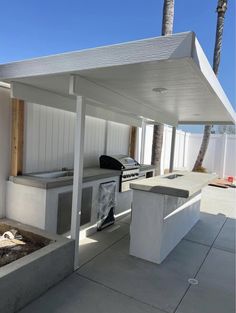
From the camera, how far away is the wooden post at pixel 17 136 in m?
3.54

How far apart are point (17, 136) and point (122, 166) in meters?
2.14

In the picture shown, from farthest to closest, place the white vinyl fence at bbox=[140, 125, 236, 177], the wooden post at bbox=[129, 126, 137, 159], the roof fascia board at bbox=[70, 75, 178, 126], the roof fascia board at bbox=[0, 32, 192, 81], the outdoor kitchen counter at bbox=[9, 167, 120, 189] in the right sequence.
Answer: the white vinyl fence at bbox=[140, 125, 236, 177]
the wooden post at bbox=[129, 126, 137, 159]
the outdoor kitchen counter at bbox=[9, 167, 120, 189]
the roof fascia board at bbox=[70, 75, 178, 126]
the roof fascia board at bbox=[0, 32, 192, 81]

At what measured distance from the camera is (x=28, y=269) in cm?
228

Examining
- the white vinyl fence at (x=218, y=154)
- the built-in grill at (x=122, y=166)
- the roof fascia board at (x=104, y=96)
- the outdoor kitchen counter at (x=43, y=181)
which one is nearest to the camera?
the roof fascia board at (x=104, y=96)

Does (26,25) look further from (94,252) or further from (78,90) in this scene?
(94,252)

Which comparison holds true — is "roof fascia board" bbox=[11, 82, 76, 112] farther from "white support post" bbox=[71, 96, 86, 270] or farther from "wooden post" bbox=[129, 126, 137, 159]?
"wooden post" bbox=[129, 126, 137, 159]

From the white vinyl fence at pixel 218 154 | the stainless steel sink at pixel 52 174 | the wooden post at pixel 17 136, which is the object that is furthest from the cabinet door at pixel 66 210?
the white vinyl fence at pixel 218 154

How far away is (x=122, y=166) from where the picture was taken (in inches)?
194

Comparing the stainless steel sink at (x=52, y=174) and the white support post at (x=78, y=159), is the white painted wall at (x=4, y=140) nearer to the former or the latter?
the stainless steel sink at (x=52, y=174)

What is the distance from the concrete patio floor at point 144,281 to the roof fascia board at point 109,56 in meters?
2.31

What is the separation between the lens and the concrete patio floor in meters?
2.41

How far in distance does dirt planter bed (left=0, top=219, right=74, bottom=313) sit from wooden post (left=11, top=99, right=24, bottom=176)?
979 millimetres

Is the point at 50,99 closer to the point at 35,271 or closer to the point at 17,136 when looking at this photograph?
the point at 17,136

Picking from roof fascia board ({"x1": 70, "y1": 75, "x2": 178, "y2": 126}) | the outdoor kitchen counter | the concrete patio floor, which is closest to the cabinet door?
the outdoor kitchen counter
